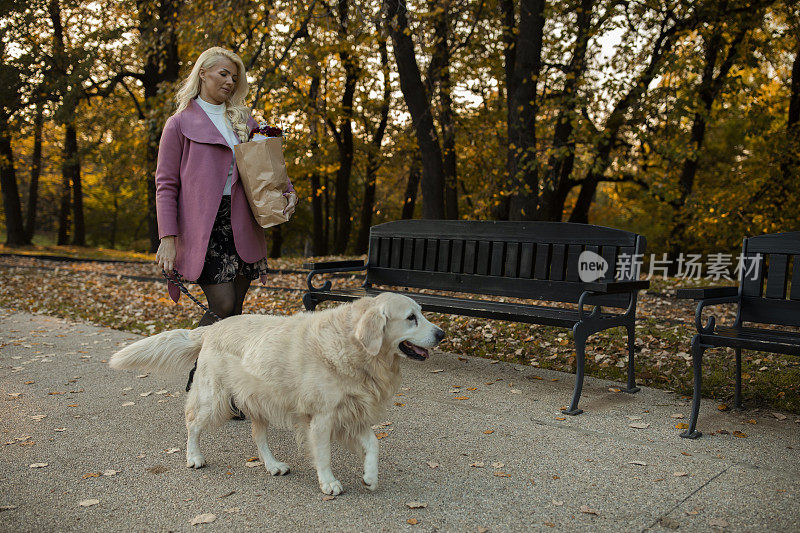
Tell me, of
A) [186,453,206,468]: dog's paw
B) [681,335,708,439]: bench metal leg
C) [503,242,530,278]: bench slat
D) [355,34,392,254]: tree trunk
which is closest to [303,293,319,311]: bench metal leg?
[503,242,530,278]: bench slat

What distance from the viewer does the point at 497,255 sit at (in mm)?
6180

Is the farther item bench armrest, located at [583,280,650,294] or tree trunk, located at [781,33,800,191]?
tree trunk, located at [781,33,800,191]

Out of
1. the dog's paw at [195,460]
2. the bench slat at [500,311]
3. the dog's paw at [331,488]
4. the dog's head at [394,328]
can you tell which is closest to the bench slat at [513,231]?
the bench slat at [500,311]

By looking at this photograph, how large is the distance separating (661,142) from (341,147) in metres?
13.2

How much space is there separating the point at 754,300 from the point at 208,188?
4001mm

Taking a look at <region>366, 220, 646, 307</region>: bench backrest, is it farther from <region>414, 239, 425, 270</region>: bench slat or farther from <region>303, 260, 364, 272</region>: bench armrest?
<region>303, 260, 364, 272</region>: bench armrest

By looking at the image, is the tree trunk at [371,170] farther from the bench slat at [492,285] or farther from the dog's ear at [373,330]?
the dog's ear at [373,330]

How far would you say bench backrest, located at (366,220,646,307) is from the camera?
5.52 m

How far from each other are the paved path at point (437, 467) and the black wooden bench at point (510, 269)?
0.63 m

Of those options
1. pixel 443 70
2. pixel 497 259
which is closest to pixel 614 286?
pixel 497 259

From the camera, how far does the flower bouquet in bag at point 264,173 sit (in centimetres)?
410

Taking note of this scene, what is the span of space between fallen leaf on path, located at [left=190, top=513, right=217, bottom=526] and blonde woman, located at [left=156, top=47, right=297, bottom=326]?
1.53 m

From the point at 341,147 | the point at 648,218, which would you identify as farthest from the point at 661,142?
the point at 648,218

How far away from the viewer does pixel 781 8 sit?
46.3ft
